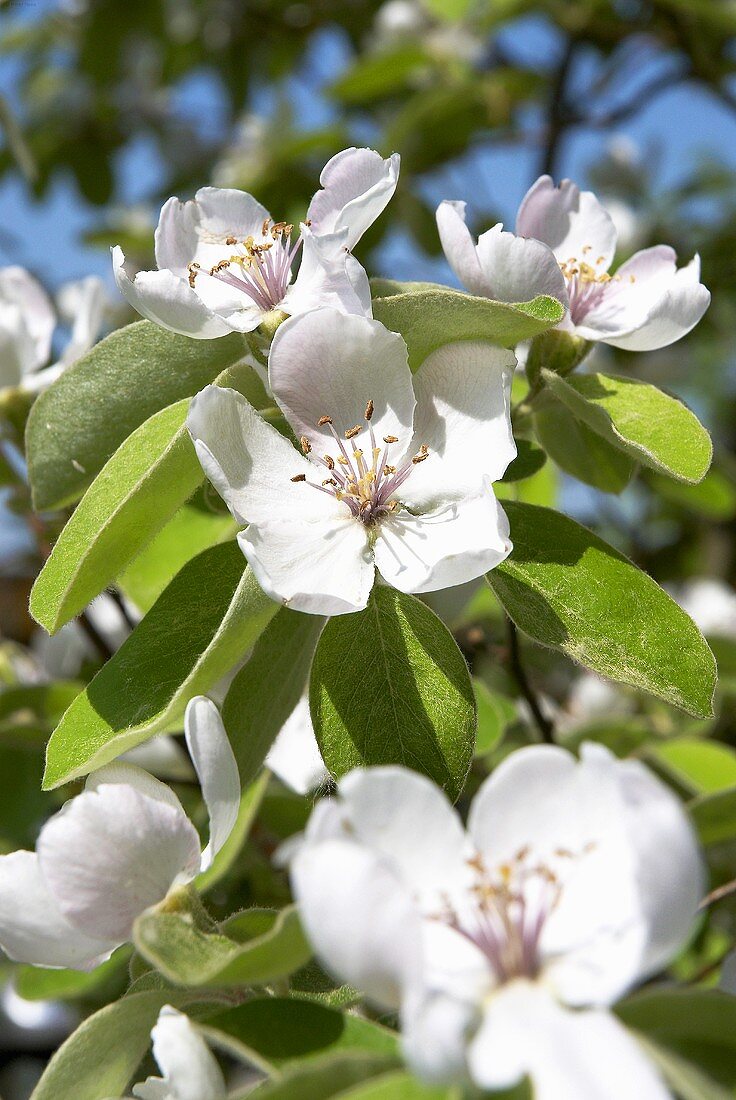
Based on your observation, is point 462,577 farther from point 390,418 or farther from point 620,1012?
point 620,1012

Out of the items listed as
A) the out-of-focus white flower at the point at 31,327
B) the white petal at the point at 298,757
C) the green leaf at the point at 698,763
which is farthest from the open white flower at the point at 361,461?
the green leaf at the point at 698,763

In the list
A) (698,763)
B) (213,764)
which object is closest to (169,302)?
(213,764)

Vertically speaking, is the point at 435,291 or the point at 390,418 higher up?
the point at 435,291

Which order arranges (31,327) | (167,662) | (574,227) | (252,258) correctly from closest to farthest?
(167,662) → (252,258) → (574,227) → (31,327)

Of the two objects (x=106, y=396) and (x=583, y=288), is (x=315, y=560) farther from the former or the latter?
(x=583, y=288)

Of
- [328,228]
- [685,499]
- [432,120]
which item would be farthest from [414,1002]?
[432,120]

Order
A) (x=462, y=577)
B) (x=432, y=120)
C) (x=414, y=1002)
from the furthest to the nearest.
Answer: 1. (x=432, y=120)
2. (x=462, y=577)
3. (x=414, y=1002)
